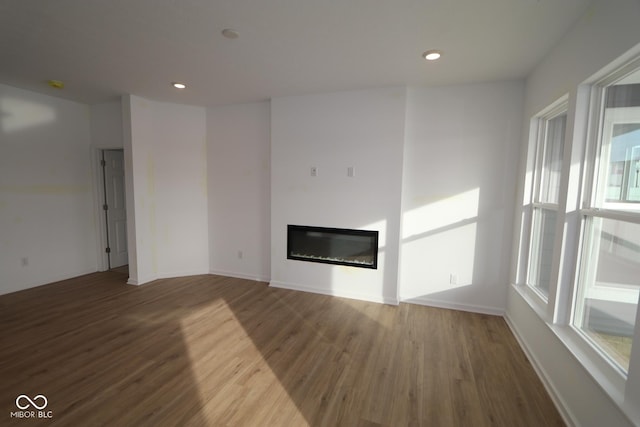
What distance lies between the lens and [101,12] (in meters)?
1.94

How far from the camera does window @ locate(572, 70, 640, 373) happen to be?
1.49 m

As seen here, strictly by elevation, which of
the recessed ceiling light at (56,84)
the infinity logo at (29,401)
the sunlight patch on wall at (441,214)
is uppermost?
the recessed ceiling light at (56,84)

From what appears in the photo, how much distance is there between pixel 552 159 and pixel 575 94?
0.84m

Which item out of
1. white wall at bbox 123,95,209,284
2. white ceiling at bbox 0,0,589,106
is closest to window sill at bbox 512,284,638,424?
white ceiling at bbox 0,0,589,106

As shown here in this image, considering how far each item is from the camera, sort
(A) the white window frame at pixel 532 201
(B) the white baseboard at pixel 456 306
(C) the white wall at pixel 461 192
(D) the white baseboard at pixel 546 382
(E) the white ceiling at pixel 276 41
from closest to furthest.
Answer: (D) the white baseboard at pixel 546 382 < (E) the white ceiling at pixel 276 41 < (A) the white window frame at pixel 532 201 < (C) the white wall at pixel 461 192 < (B) the white baseboard at pixel 456 306

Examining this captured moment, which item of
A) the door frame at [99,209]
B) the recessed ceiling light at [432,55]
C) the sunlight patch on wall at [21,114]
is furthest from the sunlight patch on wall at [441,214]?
the sunlight patch on wall at [21,114]

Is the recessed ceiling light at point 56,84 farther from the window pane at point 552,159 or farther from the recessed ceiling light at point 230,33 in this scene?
the window pane at point 552,159

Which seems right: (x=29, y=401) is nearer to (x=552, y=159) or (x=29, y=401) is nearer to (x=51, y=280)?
(x=51, y=280)

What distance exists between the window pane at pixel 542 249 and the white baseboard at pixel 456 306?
24.9 inches

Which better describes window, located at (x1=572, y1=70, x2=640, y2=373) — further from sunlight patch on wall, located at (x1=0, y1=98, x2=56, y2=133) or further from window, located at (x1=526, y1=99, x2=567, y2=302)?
sunlight patch on wall, located at (x1=0, y1=98, x2=56, y2=133)

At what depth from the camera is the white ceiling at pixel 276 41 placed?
186cm

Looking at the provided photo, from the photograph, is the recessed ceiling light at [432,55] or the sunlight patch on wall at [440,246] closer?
the recessed ceiling light at [432,55]

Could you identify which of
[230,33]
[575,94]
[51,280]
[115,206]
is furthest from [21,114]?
[575,94]

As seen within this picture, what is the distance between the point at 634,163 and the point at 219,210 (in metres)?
4.44
